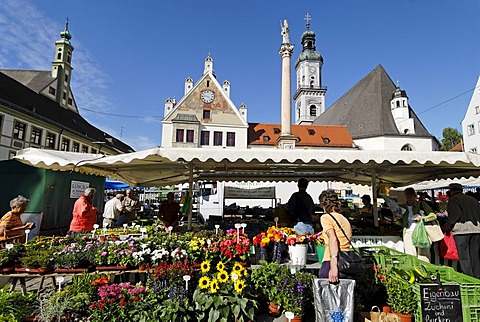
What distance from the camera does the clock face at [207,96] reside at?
31531 mm

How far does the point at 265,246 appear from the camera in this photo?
4.23 metres

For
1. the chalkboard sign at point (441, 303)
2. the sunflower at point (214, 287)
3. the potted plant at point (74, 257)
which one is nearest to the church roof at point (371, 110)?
the chalkboard sign at point (441, 303)

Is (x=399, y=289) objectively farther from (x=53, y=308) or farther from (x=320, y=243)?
(x=53, y=308)

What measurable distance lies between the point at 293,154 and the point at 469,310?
283cm

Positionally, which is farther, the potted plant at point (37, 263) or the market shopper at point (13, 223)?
the market shopper at point (13, 223)

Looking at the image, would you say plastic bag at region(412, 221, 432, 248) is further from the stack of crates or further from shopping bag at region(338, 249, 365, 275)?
shopping bag at region(338, 249, 365, 275)

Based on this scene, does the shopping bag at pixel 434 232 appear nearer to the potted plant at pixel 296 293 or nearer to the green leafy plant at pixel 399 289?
the green leafy plant at pixel 399 289

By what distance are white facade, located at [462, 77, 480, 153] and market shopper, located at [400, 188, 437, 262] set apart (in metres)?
32.1

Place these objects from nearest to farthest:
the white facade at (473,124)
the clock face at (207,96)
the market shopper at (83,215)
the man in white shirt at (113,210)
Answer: the market shopper at (83,215)
the man in white shirt at (113,210)
the white facade at (473,124)
the clock face at (207,96)

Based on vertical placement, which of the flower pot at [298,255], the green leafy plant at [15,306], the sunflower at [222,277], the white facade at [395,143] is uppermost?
the white facade at [395,143]

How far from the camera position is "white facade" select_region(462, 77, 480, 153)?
2955 cm

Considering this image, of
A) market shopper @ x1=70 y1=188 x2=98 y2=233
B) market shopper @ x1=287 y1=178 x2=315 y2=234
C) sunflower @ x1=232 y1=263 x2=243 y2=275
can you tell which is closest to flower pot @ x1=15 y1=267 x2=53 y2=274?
market shopper @ x1=70 y1=188 x2=98 y2=233

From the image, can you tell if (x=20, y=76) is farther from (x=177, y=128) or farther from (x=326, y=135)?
(x=326, y=135)

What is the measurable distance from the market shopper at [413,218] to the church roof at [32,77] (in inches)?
1365
